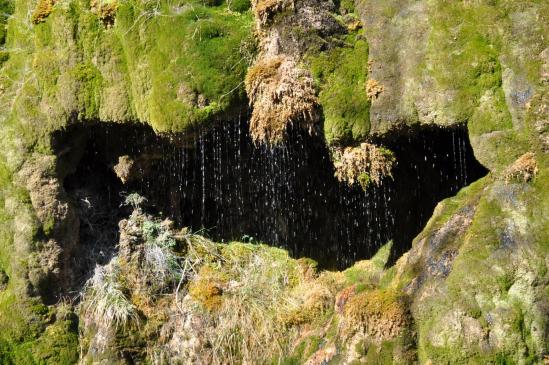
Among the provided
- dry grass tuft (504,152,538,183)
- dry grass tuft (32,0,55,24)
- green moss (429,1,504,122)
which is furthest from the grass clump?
dry grass tuft (504,152,538,183)

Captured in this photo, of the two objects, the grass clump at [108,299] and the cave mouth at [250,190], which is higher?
the cave mouth at [250,190]

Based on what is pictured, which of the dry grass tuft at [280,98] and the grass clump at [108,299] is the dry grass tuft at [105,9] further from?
the grass clump at [108,299]

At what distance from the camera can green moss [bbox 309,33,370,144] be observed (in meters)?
7.49

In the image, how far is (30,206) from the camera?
9.16 m

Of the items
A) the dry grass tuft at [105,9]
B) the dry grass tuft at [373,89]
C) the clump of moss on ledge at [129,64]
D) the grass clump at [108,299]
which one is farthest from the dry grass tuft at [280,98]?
the grass clump at [108,299]

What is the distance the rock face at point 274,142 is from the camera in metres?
6.20

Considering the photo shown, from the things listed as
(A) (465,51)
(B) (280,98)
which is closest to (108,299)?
(B) (280,98)

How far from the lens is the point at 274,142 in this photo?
25.4ft

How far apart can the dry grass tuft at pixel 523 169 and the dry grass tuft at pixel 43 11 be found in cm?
618

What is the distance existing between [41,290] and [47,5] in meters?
3.81

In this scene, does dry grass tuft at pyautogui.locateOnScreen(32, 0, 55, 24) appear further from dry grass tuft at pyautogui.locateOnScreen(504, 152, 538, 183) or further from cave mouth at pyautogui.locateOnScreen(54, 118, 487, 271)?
dry grass tuft at pyautogui.locateOnScreen(504, 152, 538, 183)

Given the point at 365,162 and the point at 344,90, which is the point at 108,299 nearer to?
the point at 365,162

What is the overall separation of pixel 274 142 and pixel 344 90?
98 cm

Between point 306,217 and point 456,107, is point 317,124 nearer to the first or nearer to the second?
point 456,107
